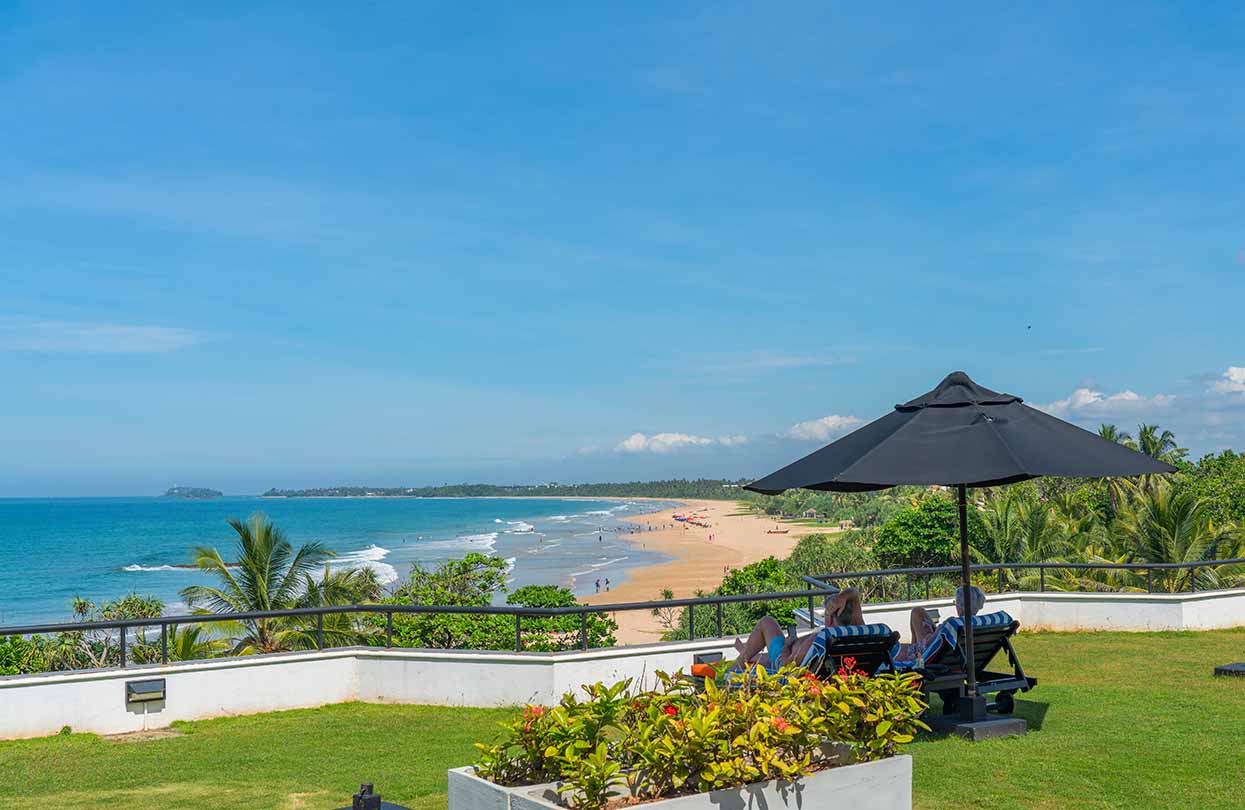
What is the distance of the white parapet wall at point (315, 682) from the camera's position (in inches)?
338

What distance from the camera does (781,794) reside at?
14.6ft

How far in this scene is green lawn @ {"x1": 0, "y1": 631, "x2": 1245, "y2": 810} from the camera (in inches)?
242

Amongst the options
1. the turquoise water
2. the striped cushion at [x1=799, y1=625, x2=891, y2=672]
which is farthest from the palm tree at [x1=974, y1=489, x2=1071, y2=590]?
the striped cushion at [x1=799, y1=625, x2=891, y2=672]

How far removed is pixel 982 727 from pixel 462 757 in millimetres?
3712

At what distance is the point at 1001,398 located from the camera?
7.68 meters

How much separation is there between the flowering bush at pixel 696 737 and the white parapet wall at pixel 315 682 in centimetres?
450

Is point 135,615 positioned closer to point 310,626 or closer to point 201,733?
point 310,626

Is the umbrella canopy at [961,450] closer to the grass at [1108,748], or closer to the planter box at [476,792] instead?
the grass at [1108,748]

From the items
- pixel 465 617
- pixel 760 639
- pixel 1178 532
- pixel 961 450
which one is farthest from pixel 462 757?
pixel 1178 532

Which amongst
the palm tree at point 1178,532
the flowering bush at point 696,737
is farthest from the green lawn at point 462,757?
the palm tree at point 1178,532

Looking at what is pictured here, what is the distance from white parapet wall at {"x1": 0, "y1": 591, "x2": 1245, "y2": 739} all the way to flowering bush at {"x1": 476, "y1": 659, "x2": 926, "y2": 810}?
4504 mm

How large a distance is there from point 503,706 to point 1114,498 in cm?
4293

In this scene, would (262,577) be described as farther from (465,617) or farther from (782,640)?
(782,640)

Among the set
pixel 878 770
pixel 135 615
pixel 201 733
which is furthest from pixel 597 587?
pixel 878 770
